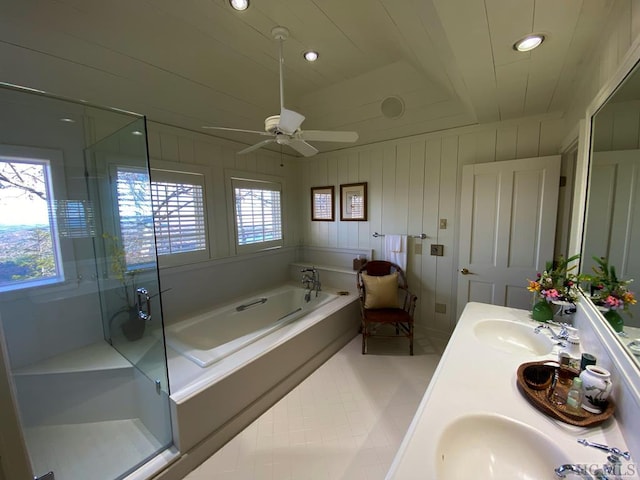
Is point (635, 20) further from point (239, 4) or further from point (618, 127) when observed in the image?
point (239, 4)

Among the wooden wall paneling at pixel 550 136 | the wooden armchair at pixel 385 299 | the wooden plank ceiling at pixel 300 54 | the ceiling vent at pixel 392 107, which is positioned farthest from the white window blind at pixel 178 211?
the wooden wall paneling at pixel 550 136

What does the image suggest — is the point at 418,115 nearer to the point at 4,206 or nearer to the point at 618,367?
the point at 618,367

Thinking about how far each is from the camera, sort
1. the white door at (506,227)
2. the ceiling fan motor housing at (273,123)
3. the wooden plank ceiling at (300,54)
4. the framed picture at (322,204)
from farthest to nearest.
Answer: the framed picture at (322,204), the white door at (506,227), the ceiling fan motor housing at (273,123), the wooden plank ceiling at (300,54)

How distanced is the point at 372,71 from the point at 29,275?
3195mm

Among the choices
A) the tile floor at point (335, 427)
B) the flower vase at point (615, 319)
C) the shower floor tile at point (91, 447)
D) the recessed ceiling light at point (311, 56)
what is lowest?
the tile floor at point (335, 427)

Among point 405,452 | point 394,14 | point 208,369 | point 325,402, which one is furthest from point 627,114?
point 208,369

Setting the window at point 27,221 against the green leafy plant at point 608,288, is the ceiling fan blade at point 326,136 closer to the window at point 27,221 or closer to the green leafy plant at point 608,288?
the green leafy plant at point 608,288

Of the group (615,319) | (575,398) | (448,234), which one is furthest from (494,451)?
(448,234)

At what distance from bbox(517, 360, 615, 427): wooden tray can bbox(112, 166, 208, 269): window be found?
2.23 metres

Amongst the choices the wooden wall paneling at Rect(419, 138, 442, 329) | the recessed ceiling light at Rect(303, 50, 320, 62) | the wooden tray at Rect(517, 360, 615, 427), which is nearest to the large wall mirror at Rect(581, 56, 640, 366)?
the wooden tray at Rect(517, 360, 615, 427)

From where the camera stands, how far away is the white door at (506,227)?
2355 mm

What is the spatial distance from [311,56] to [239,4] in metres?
0.72

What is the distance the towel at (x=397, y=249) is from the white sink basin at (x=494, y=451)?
236 cm

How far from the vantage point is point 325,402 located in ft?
7.06
